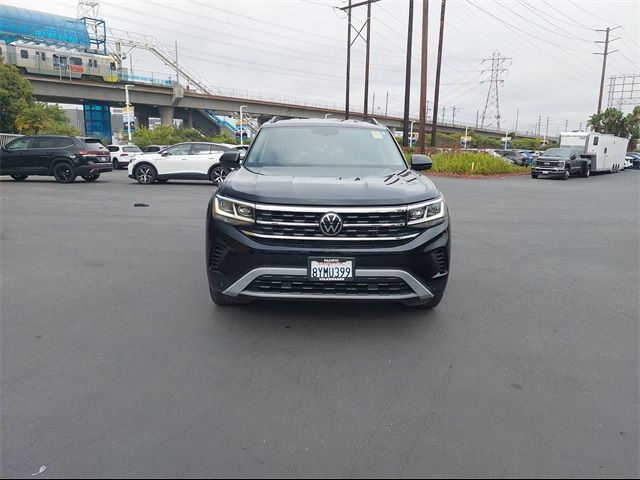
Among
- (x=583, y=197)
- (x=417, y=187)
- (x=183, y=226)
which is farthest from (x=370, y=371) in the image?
(x=583, y=197)

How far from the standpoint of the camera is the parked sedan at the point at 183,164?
687 inches

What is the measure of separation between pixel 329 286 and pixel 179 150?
50.5ft

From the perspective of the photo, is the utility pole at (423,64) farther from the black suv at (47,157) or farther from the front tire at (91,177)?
the black suv at (47,157)

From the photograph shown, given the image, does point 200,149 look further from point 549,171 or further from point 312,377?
point 549,171

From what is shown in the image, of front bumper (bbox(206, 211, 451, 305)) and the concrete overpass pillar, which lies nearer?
front bumper (bbox(206, 211, 451, 305))

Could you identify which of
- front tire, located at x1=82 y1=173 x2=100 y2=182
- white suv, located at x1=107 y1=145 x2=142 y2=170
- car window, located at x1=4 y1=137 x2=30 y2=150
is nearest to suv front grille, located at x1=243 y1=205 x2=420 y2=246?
front tire, located at x1=82 y1=173 x2=100 y2=182

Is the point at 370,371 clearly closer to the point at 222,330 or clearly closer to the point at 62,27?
the point at 222,330

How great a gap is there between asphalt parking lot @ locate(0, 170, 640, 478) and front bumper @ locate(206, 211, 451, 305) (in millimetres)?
392

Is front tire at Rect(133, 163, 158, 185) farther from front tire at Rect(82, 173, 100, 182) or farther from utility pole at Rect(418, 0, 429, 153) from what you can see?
utility pole at Rect(418, 0, 429, 153)

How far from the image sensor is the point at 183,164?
17.6 m

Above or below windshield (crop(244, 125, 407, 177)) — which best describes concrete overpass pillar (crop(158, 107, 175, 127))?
above

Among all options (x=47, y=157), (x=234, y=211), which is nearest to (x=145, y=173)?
(x=47, y=157)

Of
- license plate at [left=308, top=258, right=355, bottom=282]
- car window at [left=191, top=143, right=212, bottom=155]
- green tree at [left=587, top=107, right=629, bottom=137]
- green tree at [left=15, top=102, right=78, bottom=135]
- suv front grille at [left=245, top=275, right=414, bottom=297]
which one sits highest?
green tree at [left=587, top=107, right=629, bottom=137]

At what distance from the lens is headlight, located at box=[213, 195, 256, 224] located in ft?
12.4
